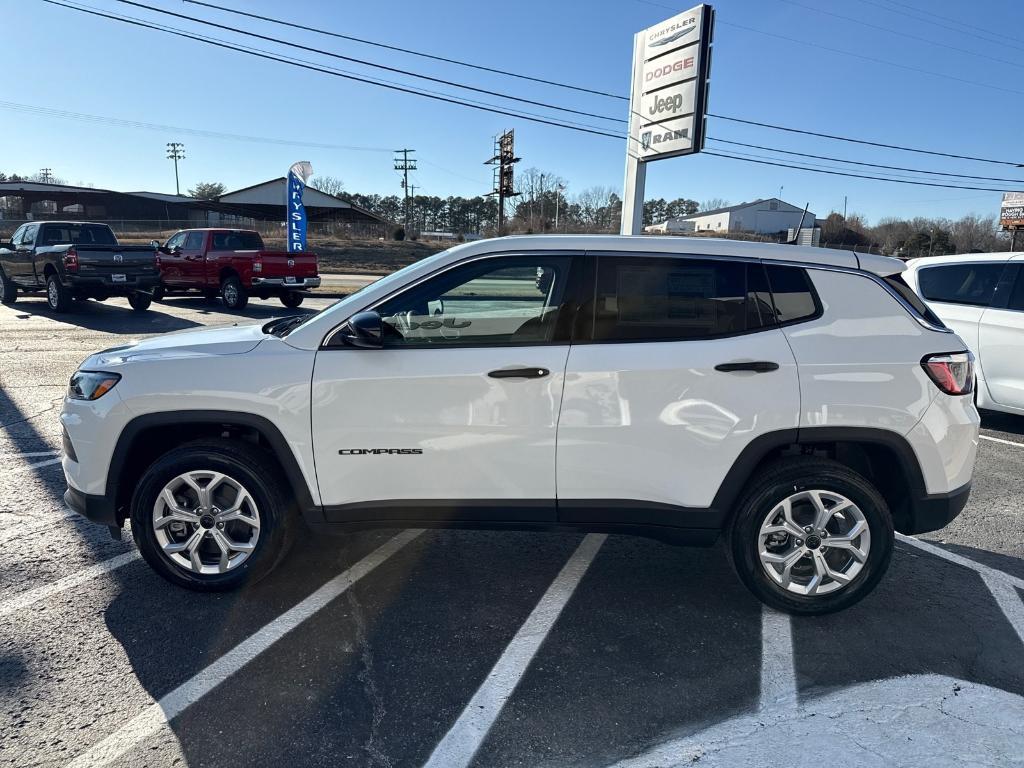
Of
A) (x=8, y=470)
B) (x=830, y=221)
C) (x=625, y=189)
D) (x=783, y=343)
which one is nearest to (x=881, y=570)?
(x=783, y=343)

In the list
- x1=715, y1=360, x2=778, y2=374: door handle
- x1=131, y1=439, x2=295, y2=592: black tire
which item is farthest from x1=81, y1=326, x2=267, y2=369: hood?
x1=715, y1=360, x2=778, y2=374: door handle

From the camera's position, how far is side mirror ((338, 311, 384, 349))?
9.91ft

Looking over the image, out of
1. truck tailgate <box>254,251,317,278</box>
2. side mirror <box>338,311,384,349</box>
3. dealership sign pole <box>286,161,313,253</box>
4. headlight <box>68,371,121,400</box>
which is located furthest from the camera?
dealership sign pole <box>286,161,313,253</box>

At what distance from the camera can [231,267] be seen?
637 inches

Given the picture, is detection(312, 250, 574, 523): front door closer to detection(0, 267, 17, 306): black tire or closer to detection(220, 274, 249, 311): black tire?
detection(220, 274, 249, 311): black tire

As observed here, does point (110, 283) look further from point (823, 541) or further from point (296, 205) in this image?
point (823, 541)

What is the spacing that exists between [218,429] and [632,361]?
211 centimetres

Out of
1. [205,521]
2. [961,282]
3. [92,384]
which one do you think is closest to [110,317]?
[92,384]

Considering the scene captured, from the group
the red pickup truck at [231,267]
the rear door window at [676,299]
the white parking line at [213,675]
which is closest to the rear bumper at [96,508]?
the white parking line at [213,675]

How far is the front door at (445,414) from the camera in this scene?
3064 millimetres

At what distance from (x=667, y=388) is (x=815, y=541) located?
1.07 metres

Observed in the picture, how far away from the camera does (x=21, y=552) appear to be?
148 inches

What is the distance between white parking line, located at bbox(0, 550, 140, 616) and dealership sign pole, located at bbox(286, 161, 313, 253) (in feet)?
66.7

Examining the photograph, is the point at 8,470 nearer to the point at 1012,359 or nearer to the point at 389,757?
the point at 389,757
